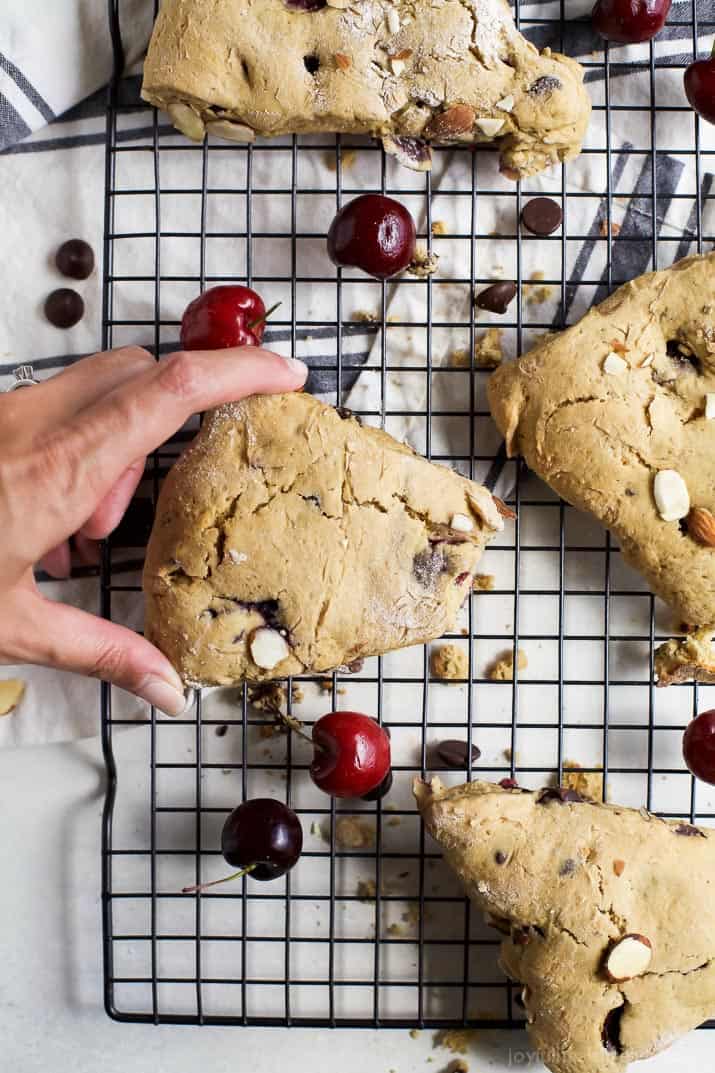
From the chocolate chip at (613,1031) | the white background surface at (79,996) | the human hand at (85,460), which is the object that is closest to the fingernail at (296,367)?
the human hand at (85,460)

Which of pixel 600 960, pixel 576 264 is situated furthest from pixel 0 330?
pixel 600 960

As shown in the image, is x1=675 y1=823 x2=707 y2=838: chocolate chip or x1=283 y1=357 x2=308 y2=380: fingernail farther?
x1=675 y1=823 x2=707 y2=838: chocolate chip

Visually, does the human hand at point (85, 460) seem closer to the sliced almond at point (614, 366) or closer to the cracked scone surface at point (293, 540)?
the cracked scone surface at point (293, 540)

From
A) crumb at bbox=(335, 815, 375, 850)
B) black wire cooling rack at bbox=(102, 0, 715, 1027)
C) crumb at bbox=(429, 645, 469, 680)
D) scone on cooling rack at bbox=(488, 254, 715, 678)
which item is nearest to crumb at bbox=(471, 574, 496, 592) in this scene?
black wire cooling rack at bbox=(102, 0, 715, 1027)

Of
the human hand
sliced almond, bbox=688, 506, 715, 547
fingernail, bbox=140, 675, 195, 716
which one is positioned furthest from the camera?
sliced almond, bbox=688, 506, 715, 547

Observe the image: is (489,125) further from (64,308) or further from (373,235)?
(64,308)

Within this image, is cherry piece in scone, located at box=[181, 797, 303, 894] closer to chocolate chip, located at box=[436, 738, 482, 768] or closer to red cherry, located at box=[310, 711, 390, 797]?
red cherry, located at box=[310, 711, 390, 797]
